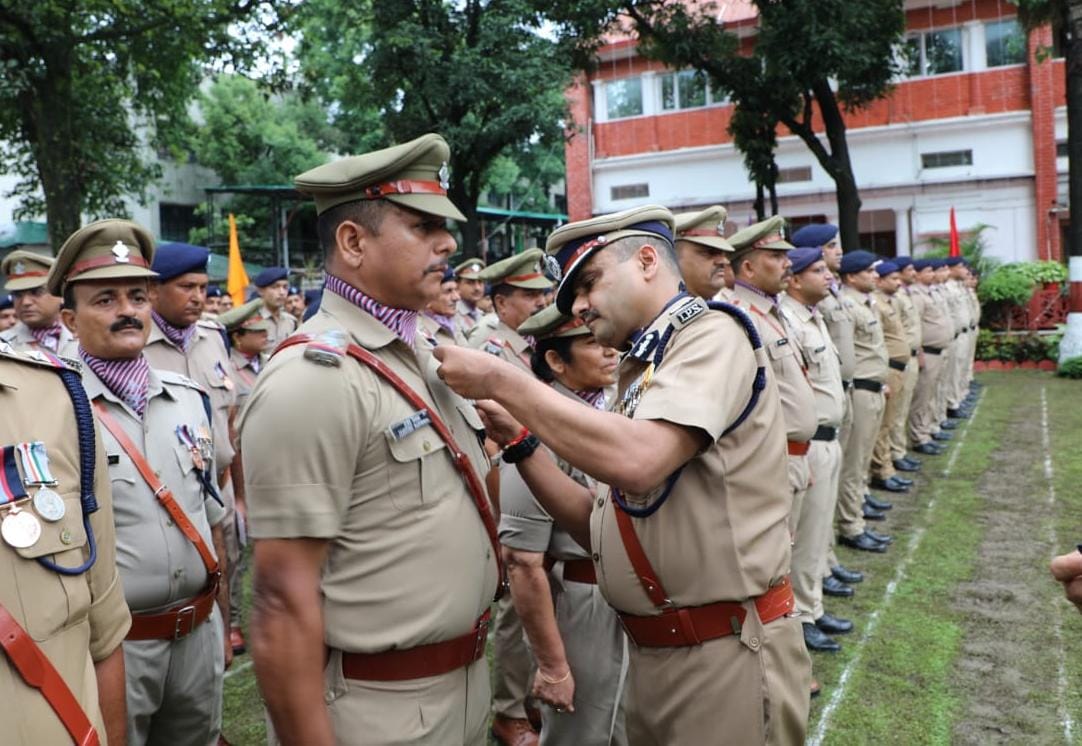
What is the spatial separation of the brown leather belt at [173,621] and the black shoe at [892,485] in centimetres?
746

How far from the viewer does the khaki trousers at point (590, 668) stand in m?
3.38

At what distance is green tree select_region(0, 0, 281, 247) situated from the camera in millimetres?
12188

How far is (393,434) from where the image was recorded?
215 centimetres

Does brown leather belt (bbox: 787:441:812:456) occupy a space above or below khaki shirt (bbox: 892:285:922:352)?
below

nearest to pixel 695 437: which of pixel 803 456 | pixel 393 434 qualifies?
pixel 393 434

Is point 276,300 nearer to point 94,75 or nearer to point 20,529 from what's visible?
point 20,529

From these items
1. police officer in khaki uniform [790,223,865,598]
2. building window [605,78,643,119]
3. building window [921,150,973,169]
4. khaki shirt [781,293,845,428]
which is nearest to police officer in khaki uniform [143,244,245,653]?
khaki shirt [781,293,845,428]

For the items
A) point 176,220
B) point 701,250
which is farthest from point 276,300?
point 176,220

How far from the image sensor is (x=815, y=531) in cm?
567

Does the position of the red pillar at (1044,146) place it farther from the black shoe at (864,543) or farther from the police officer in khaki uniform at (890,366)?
the black shoe at (864,543)

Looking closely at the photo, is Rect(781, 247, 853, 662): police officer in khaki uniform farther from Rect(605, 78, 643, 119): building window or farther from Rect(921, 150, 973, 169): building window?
Rect(605, 78, 643, 119): building window

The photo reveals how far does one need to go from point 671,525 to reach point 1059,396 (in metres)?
14.2

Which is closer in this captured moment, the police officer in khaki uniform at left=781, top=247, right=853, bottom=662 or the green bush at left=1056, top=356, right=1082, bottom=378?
the police officer in khaki uniform at left=781, top=247, right=853, bottom=662

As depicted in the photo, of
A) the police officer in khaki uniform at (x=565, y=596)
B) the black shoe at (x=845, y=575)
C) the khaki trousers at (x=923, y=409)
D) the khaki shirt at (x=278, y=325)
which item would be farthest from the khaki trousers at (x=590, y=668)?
the khaki trousers at (x=923, y=409)
